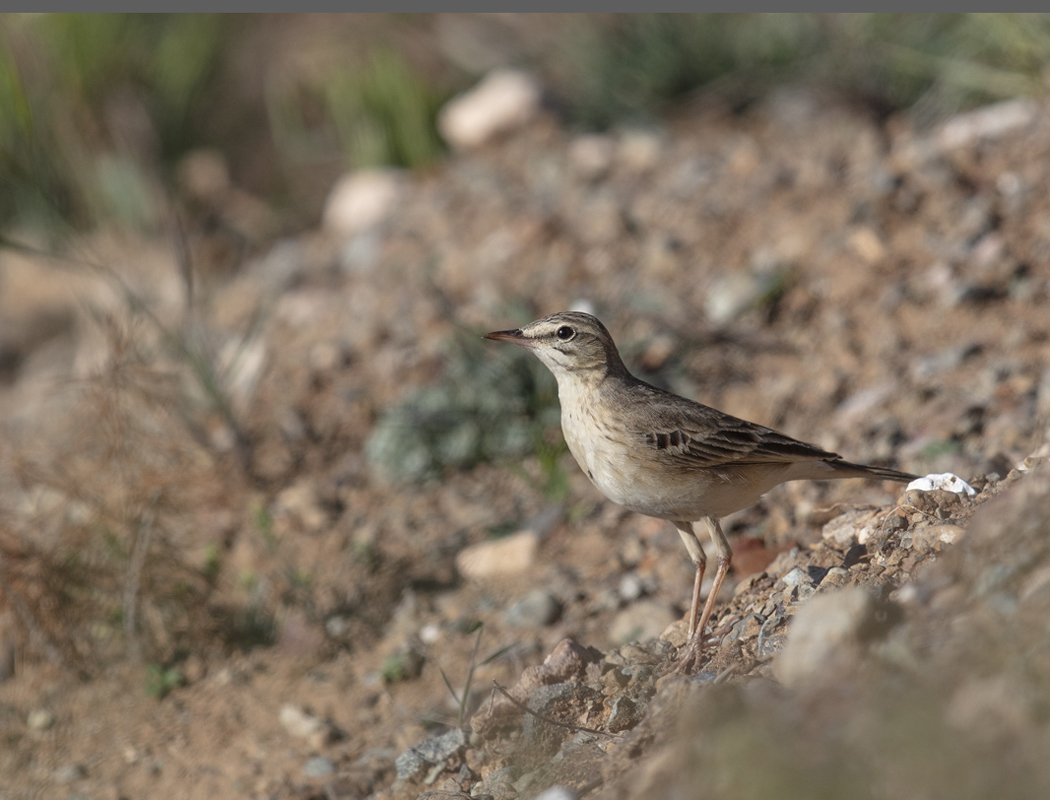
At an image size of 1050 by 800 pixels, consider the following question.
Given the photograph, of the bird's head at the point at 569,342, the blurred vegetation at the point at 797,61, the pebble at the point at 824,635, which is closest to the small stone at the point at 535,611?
the bird's head at the point at 569,342

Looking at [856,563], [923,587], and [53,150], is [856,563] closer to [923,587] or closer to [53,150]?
[923,587]

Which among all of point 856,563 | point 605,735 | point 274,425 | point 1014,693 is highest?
point 1014,693

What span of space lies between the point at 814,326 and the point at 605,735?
12.7 feet

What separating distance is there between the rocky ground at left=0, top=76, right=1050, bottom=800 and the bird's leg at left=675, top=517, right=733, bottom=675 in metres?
0.09

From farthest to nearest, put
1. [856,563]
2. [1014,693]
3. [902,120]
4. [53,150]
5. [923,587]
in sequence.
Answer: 1. [53,150]
2. [902,120]
3. [856,563]
4. [923,587]
5. [1014,693]

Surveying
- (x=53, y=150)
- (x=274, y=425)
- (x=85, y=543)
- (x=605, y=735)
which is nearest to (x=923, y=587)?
(x=605, y=735)

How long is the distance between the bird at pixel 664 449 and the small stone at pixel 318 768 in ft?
5.50

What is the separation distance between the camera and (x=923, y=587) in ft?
10.5

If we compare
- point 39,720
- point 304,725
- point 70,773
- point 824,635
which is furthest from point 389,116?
point 824,635

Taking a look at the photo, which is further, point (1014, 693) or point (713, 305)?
point (713, 305)

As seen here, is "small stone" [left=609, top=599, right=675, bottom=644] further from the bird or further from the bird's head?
the bird's head

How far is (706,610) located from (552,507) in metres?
2.03

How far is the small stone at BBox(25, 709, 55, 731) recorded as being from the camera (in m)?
5.22

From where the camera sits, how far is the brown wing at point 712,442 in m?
4.45
